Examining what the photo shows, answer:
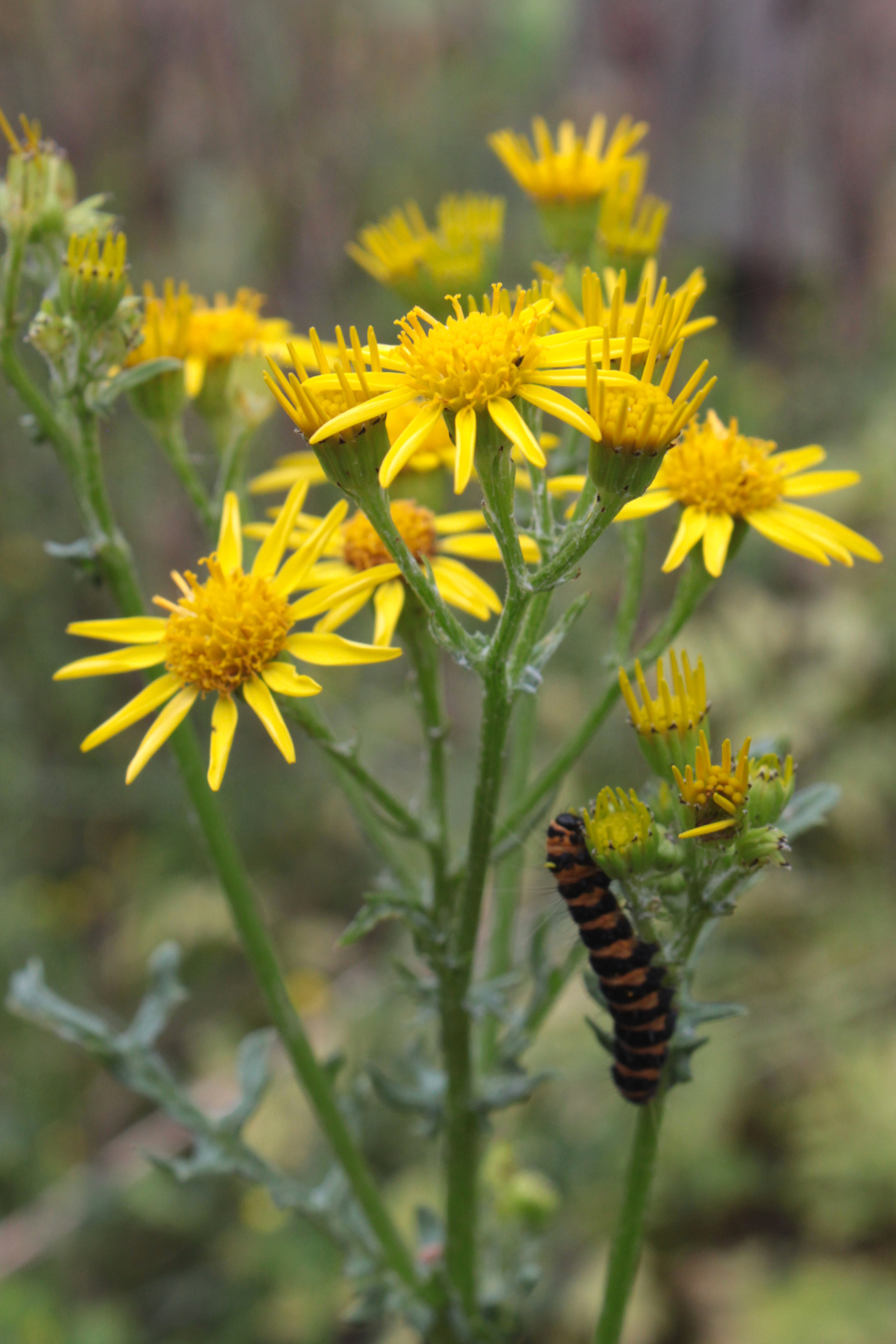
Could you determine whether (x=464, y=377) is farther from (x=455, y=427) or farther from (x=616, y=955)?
(x=616, y=955)

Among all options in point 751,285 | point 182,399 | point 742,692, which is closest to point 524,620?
point 182,399

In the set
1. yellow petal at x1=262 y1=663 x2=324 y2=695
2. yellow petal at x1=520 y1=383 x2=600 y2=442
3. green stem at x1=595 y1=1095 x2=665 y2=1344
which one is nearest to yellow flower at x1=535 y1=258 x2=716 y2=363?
yellow petal at x1=520 y1=383 x2=600 y2=442

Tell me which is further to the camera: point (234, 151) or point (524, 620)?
point (234, 151)

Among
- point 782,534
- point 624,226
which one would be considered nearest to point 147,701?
point 782,534

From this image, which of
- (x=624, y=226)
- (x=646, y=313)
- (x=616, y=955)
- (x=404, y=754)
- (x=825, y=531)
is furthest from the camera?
(x=404, y=754)

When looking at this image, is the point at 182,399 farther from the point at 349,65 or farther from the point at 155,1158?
the point at 349,65
